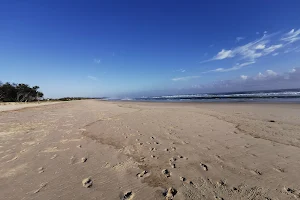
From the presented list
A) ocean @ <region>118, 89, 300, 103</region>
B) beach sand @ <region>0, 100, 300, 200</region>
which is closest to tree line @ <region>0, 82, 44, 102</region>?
ocean @ <region>118, 89, 300, 103</region>

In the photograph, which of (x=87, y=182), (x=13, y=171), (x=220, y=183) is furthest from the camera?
(x=13, y=171)

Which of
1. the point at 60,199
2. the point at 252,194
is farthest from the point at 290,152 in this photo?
the point at 60,199

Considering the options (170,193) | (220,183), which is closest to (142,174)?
(170,193)

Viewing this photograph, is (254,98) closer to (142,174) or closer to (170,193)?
(142,174)

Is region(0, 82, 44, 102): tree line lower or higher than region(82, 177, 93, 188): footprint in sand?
higher

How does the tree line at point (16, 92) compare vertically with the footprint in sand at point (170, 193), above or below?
above

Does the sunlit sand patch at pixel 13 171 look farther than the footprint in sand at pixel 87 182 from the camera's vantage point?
Yes

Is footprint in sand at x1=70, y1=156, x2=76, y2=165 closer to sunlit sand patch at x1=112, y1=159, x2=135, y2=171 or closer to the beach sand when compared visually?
the beach sand

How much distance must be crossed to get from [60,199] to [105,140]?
10.5 feet

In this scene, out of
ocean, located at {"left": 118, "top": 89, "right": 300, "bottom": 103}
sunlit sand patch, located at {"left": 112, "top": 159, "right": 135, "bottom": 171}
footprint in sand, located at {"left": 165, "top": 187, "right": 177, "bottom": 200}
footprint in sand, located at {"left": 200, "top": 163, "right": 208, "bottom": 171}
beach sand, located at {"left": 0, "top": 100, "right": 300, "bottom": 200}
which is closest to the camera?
footprint in sand, located at {"left": 165, "top": 187, "right": 177, "bottom": 200}

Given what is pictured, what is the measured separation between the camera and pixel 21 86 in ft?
234

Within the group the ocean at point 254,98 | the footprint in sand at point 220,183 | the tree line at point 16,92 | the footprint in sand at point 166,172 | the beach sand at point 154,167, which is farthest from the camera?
the tree line at point 16,92

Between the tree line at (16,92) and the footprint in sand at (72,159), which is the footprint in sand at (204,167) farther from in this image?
the tree line at (16,92)

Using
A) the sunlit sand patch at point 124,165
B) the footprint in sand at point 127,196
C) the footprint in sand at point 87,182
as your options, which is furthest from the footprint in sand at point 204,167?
the footprint in sand at point 87,182
